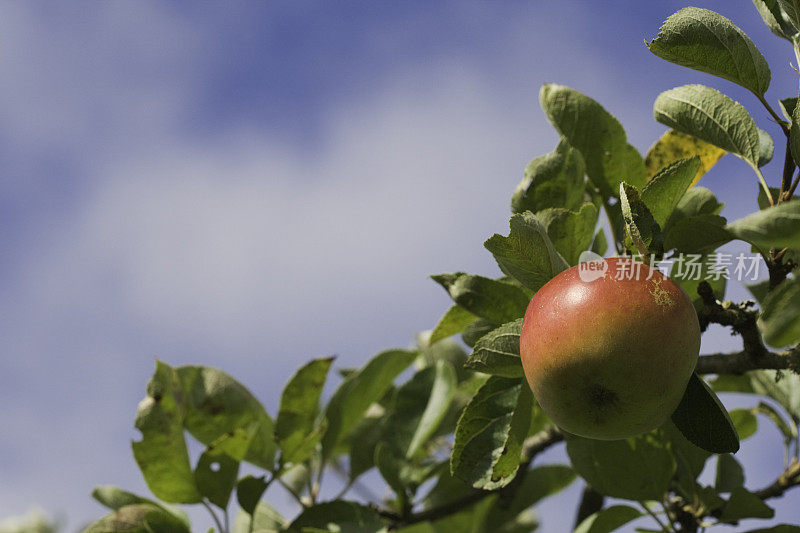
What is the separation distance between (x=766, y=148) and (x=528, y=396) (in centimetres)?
60

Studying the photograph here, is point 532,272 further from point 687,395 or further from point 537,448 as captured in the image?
point 537,448

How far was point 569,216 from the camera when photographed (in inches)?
49.6

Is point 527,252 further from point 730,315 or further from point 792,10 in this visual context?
point 792,10

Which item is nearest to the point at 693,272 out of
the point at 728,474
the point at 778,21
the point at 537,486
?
the point at 778,21

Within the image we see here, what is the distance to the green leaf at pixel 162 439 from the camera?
1.71 meters

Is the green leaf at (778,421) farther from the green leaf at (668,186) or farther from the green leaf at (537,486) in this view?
the green leaf at (668,186)

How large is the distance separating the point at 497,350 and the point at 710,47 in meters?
0.59

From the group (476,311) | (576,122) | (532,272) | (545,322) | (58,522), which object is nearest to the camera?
(545,322)

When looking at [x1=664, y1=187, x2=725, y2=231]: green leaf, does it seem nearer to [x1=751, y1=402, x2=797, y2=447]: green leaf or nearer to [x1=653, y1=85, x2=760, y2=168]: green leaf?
[x1=653, y1=85, x2=760, y2=168]: green leaf

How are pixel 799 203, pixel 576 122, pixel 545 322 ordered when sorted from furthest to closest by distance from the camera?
pixel 576 122 → pixel 545 322 → pixel 799 203

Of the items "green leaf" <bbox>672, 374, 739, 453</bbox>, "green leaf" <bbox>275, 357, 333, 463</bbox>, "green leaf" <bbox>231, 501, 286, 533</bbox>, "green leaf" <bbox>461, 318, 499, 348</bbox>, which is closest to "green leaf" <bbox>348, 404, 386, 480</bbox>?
"green leaf" <bbox>231, 501, 286, 533</bbox>

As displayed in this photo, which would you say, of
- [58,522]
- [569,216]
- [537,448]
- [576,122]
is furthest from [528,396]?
[58,522]

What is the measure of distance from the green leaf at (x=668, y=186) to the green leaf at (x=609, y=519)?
72 cm

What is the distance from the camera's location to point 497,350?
124cm
